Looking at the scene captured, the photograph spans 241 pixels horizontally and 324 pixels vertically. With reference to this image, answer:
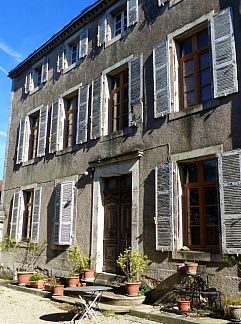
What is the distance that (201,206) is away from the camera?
22.4ft

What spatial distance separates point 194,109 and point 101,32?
15.1ft

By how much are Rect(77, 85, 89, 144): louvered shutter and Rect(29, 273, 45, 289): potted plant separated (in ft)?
12.7

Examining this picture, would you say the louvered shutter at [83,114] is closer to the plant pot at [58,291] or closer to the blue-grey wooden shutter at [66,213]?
the blue-grey wooden shutter at [66,213]

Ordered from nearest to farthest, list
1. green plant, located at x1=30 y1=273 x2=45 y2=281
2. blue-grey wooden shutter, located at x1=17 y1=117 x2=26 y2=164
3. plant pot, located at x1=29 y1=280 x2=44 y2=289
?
plant pot, located at x1=29 y1=280 x2=44 y2=289 < green plant, located at x1=30 y1=273 x2=45 y2=281 < blue-grey wooden shutter, located at x1=17 y1=117 x2=26 y2=164

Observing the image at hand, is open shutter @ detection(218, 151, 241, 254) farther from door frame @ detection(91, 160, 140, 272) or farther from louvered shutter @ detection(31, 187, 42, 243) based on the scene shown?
louvered shutter @ detection(31, 187, 42, 243)

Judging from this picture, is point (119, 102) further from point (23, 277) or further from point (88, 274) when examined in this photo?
point (23, 277)

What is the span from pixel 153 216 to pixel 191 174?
3.93 feet

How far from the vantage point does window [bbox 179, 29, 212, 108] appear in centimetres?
727

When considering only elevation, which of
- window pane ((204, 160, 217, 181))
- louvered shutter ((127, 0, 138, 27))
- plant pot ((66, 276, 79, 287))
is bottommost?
plant pot ((66, 276, 79, 287))

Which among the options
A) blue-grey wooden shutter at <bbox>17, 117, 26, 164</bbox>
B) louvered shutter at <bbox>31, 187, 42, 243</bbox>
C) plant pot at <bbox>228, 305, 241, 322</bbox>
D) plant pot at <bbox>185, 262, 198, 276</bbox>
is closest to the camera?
plant pot at <bbox>228, 305, 241, 322</bbox>

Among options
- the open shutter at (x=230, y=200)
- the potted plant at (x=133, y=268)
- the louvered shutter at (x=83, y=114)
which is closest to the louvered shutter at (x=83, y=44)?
the louvered shutter at (x=83, y=114)

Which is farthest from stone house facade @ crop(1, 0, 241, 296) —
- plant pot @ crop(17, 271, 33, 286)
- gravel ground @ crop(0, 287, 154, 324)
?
gravel ground @ crop(0, 287, 154, 324)

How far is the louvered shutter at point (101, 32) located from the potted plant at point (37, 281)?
670 centimetres

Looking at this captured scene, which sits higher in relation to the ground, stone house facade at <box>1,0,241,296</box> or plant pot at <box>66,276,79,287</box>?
stone house facade at <box>1,0,241,296</box>
